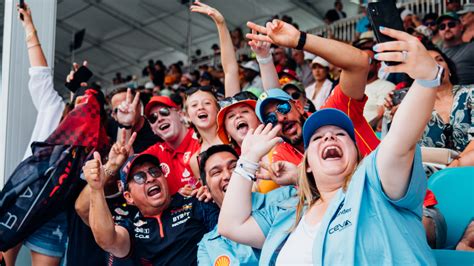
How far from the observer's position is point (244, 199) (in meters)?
2.62

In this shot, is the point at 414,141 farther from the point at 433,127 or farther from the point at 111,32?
the point at 111,32

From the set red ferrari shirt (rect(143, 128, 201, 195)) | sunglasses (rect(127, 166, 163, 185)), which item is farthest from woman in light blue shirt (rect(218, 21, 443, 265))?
red ferrari shirt (rect(143, 128, 201, 195))

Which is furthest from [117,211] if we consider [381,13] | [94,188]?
[381,13]

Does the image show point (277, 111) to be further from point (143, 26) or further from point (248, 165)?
point (143, 26)

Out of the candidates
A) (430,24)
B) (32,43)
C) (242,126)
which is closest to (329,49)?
(242,126)

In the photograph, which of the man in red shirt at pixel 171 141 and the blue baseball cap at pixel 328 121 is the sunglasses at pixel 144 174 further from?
the blue baseball cap at pixel 328 121

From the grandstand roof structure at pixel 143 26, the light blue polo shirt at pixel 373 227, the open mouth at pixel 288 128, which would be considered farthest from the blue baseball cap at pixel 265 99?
the grandstand roof structure at pixel 143 26

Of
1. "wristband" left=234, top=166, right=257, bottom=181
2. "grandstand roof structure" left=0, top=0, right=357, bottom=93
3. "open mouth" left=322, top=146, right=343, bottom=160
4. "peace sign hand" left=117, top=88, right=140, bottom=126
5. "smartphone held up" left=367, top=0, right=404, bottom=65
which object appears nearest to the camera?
"smartphone held up" left=367, top=0, right=404, bottom=65

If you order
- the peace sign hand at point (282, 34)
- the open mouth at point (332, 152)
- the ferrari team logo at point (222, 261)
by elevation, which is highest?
the peace sign hand at point (282, 34)

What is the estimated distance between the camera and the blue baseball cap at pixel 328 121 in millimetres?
2480

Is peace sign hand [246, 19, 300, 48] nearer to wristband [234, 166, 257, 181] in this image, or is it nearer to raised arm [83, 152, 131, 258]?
wristband [234, 166, 257, 181]

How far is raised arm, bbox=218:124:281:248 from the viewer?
2609 millimetres

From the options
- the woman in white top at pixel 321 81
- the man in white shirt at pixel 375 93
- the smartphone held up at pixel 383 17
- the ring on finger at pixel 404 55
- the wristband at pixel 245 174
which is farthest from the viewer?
the woman in white top at pixel 321 81

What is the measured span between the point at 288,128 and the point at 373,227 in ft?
4.44
